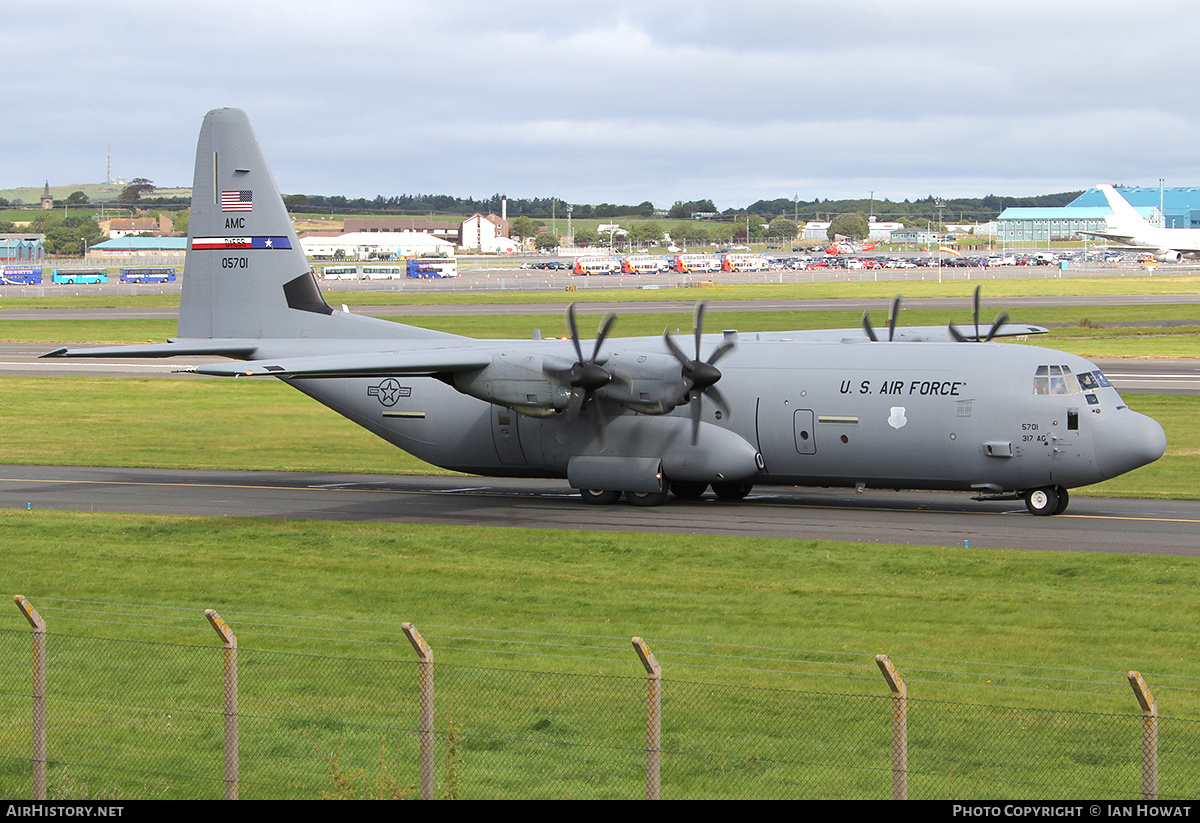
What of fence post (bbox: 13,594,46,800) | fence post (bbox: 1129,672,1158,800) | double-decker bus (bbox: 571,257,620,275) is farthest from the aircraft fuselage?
A: double-decker bus (bbox: 571,257,620,275)

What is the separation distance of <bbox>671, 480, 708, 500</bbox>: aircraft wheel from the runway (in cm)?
38

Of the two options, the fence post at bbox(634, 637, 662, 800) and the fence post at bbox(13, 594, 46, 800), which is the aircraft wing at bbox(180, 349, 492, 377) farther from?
the fence post at bbox(634, 637, 662, 800)

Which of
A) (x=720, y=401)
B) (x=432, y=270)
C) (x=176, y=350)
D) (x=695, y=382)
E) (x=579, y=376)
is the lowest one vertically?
(x=720, y=401)

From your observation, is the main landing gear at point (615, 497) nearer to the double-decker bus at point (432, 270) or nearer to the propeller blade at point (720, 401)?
the propeller blade at point (720, 401)

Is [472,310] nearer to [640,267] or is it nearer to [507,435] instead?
[507,435]

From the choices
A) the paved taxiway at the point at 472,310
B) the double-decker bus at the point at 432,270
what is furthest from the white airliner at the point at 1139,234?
the double-decker bus at the point at 432,270

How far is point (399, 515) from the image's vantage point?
31578 mm

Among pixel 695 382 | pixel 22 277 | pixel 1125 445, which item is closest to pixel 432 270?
pixel 22 277

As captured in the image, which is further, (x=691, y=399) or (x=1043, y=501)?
(x=691, y=399)

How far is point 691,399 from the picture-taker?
3209cm

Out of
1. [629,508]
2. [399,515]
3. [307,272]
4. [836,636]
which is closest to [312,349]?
[307,272]

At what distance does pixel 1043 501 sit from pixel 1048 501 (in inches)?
4.3

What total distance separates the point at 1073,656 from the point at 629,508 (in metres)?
15.2

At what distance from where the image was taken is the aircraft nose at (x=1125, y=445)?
28641mm
